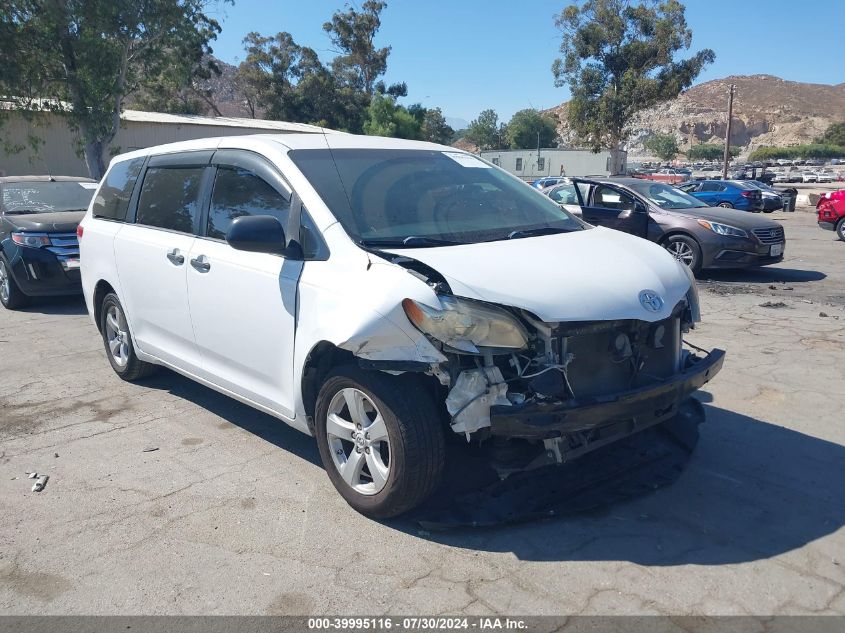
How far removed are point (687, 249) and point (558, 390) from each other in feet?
28.4

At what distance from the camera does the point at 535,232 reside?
421 cm

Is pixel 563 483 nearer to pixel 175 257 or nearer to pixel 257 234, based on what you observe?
pixel 257 234

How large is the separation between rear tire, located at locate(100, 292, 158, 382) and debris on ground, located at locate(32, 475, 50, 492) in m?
1.51

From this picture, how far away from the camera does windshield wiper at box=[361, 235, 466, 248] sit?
3662mm

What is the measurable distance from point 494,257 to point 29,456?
10.8ft

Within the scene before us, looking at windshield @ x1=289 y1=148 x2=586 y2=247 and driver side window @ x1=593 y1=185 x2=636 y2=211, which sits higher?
windshield @ x1=289 y1=148 x2=586 y2=247

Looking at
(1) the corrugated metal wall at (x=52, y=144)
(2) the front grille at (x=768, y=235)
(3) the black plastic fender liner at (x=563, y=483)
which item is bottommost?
(3) the black plastic fender liner at (x=563, y=483)

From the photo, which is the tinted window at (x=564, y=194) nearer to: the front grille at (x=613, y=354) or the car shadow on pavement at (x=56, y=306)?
the car shadow on pavement at (x=56, y=306)

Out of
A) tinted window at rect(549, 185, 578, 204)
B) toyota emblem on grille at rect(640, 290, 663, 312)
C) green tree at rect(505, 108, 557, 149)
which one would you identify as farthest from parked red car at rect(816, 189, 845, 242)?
green tree at rect(505, 108, 557, 149)

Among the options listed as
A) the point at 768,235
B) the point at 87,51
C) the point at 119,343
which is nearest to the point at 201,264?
the point at 119,343

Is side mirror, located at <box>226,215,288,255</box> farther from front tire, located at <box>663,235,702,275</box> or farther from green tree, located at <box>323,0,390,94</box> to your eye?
green tree, located at <box>323,0,390,94</box>

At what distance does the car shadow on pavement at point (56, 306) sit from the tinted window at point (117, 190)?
11.6 feet

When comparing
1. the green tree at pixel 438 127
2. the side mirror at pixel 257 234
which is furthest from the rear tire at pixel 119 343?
the green tree at pixel 438 127

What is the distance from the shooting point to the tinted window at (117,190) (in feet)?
18.3
